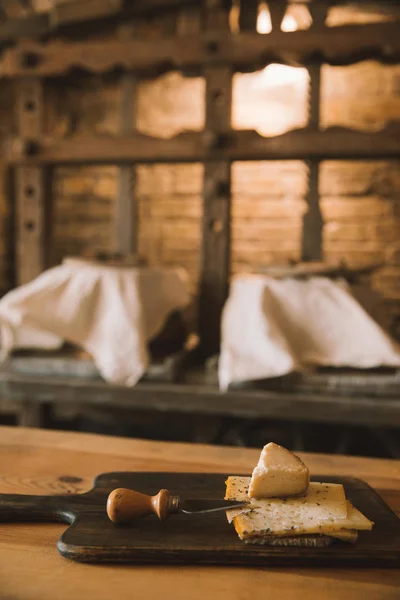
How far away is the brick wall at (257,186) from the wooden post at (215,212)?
0.99 metres

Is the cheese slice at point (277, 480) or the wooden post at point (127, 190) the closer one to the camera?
the cheese slice at point (277, 480)

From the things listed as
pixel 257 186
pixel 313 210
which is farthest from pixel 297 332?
pixel 257 186

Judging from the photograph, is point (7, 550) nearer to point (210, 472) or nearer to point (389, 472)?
point (210, 472)

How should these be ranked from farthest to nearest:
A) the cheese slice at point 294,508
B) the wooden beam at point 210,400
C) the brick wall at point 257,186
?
the brick wall at point 257,186, the wooden beam at point 210,400, the cheese slice at point 294,508

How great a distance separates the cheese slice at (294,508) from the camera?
88cm

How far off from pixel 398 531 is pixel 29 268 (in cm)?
229

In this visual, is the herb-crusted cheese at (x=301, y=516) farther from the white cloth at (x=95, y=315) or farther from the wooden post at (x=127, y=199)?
the wooden post at (x=127, y=199)

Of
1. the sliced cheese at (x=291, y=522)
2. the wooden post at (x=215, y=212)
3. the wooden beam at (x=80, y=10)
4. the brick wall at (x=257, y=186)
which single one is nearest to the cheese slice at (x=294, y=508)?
the sliced cheese at (x=291, y=522)

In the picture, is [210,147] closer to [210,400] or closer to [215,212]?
[215,212]

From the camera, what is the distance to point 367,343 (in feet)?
7.02

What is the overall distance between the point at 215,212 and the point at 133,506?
1.88 meters

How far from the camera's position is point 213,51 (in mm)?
2625

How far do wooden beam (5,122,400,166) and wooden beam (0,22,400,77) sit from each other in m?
0.34

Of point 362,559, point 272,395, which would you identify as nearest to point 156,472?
point 362,559
